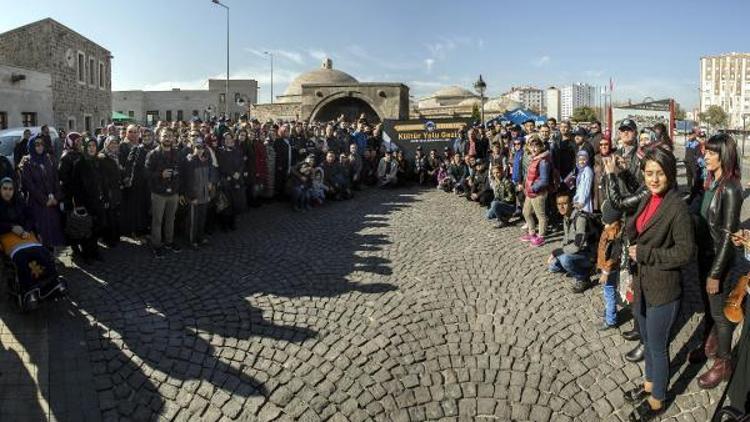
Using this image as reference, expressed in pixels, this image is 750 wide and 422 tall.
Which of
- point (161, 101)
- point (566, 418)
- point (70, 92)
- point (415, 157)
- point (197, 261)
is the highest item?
point (161, 101)

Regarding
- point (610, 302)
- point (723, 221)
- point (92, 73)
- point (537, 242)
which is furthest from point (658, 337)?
point (92, 73)

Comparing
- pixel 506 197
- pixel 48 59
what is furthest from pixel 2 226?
pixel 48 59

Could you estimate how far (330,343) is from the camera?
5266mm

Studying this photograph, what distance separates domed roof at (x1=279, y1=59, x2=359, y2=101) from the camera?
54.6 meters

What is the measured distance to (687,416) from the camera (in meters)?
4.10

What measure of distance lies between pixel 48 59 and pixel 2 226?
26.0 m

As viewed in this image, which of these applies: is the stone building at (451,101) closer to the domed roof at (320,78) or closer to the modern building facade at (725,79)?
the domed roof at (320,78)

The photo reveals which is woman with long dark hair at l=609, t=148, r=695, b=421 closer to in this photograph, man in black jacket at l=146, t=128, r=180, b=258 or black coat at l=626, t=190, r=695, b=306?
black coat at l=626, t=190, r=695, b=306

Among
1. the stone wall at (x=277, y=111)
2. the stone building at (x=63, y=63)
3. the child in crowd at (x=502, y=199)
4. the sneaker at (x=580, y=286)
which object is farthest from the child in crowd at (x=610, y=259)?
the stone wall at (x=277, y=111)

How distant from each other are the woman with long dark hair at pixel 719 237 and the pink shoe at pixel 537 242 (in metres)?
3.69

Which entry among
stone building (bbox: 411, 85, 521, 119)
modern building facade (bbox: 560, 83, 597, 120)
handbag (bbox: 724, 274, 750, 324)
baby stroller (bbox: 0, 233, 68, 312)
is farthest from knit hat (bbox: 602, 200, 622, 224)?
modern building facade (bbox: 560, 83, 597, 120)

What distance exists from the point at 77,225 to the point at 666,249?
709 cm

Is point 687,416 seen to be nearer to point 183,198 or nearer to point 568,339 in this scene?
point 568,339

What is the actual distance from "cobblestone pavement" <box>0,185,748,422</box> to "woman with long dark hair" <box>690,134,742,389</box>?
0.88 feet
